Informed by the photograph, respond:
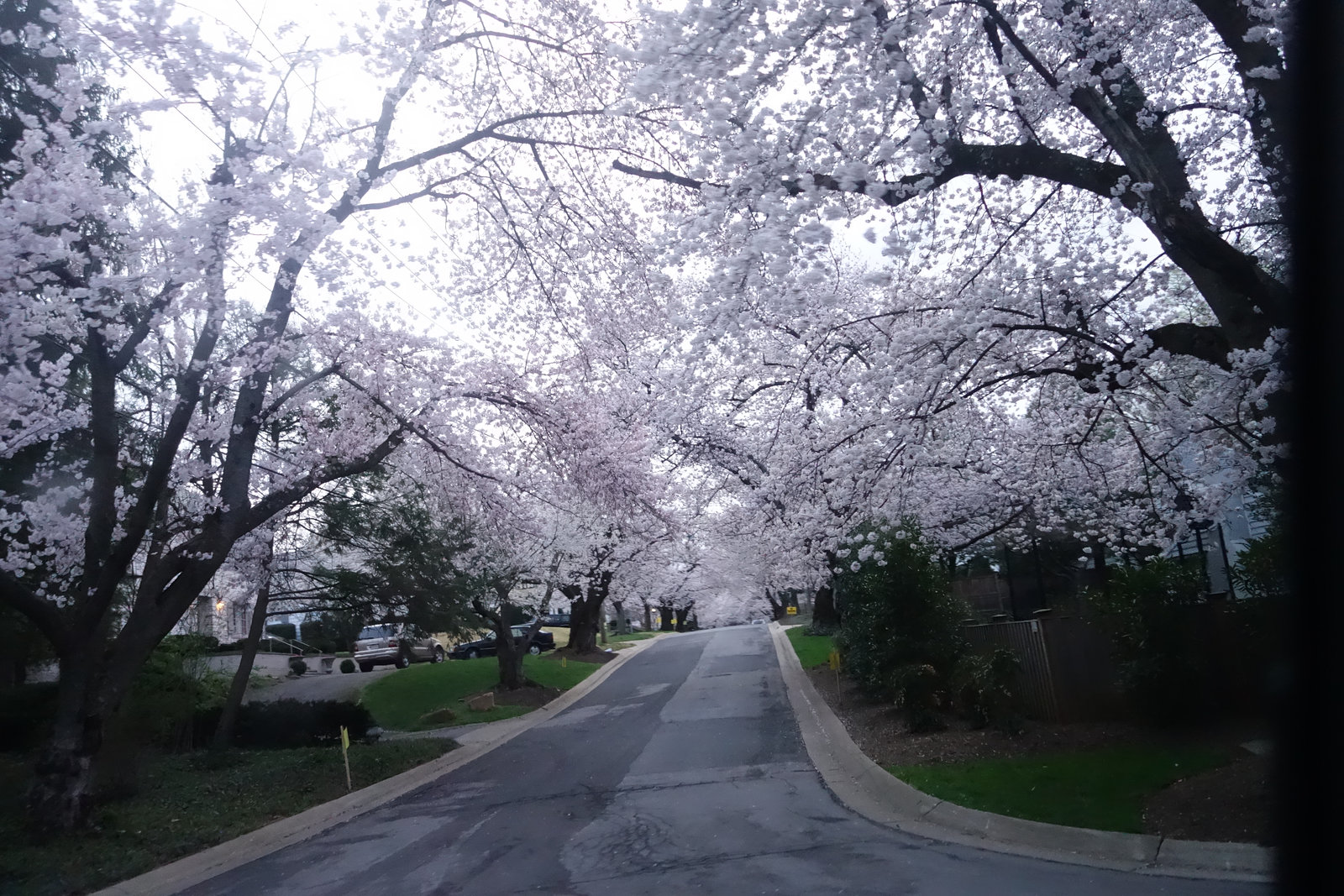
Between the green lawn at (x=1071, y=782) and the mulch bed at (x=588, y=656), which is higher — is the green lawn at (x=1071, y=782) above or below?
below

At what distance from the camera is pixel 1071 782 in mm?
9258

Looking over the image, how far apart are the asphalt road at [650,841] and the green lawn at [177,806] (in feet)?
3.49

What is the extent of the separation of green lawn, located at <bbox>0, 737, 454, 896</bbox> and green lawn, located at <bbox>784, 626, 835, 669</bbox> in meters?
12.2

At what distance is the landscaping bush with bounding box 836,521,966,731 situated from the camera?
13391 mm

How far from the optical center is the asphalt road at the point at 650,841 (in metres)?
7.08

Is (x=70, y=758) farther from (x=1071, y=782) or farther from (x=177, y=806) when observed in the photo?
(x=1071, y=782)

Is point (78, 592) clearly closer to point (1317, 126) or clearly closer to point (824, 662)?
point (1317, 126)

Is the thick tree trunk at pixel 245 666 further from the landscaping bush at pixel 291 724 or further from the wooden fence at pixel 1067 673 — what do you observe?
the wooden fence at pixel 1067 673

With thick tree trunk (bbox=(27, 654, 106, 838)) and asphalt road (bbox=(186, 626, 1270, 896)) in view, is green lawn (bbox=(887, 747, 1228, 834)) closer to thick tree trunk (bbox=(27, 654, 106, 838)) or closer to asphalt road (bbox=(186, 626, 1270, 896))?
asphalt road (bbox=(186, 626, 1270, 896))

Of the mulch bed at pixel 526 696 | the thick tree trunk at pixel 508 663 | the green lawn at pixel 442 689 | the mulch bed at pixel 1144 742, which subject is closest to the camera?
the mulch bed at pixel 1144 742

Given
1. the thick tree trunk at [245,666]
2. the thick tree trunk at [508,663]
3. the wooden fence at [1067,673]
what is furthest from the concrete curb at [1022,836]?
the thick tree trunk at [508,663]

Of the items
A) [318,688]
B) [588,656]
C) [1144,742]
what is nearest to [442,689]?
[318,688]

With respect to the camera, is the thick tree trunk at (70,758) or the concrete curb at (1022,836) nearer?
the concrete curb at (1022,836)

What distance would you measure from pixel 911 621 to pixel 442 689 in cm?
1677
